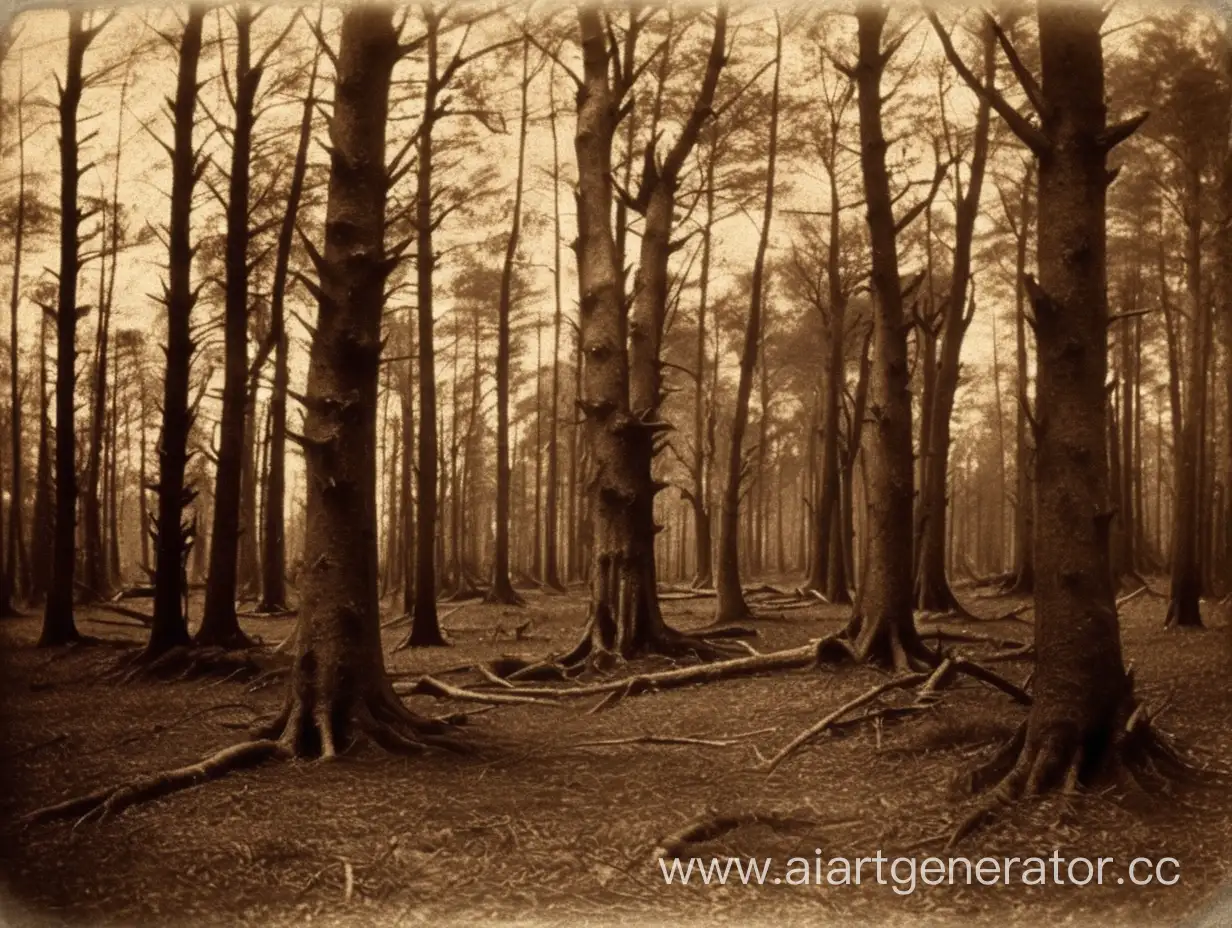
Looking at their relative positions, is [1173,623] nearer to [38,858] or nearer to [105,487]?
[38,858]

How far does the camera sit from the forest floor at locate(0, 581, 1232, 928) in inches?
142

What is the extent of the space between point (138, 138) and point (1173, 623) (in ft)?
37.3

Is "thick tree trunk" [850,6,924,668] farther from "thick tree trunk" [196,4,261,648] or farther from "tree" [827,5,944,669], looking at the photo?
"thick tree trunk" [196,4,261,648]

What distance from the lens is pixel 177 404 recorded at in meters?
8.91

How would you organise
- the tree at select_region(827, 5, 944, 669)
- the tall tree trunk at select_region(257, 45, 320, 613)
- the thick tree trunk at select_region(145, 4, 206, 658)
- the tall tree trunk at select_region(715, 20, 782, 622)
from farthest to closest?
the tall tree trunk at select_region(715, 20, 782, 622) → the tall tree trunk at select_region(257, 45, 320, 613) → the thick tree trunk at select_region(145, 4, 206, 658) → the tree at select_region(827, 5, 944, 669)

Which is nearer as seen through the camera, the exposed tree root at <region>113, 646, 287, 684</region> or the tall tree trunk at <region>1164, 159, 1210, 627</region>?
the exposed tree root at <region>113, 646, 287, 684</region>

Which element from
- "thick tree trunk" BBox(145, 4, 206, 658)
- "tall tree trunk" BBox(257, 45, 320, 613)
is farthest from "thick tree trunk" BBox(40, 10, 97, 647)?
"tall tree trunk" BBox(257, 45, 320, 613)

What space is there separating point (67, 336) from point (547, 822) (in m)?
6.23

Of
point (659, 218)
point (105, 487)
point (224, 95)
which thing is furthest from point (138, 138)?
point (105, 487)

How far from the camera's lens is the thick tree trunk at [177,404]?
826cm

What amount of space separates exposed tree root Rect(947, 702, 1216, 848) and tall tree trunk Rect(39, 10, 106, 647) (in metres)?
5.77

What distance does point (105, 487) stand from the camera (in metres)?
15.4

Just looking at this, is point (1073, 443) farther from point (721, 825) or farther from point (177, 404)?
point (177, 404)

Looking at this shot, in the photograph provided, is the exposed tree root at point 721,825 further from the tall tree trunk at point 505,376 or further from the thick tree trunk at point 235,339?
the tall tree trunk at point 505,376
